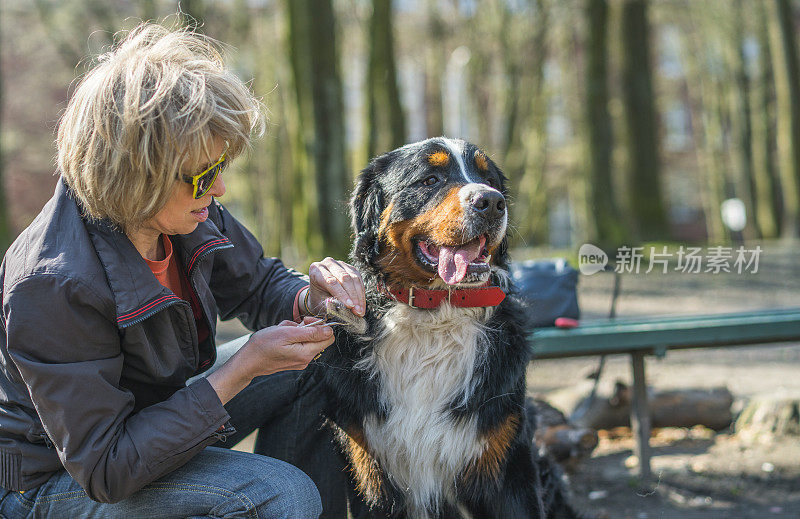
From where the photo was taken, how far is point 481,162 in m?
2.89

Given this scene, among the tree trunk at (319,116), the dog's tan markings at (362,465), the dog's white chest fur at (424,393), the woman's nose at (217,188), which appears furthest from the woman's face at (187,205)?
the tree trunk at (319,116)

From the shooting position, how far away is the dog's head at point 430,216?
2.57m

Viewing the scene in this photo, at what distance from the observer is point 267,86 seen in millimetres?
19141

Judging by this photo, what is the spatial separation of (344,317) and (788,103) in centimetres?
1605

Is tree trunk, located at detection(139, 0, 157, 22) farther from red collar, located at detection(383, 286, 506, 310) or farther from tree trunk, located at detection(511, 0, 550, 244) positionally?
red collar, located at detection(383, 286, 506, 310)

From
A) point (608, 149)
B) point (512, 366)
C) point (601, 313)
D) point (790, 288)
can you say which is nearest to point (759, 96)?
point (608, 149)

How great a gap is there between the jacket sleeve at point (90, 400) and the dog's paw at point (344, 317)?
53 cm

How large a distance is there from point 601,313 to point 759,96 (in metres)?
16.8

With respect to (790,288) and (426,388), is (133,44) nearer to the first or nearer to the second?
(426,388)

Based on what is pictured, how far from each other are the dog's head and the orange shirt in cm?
66

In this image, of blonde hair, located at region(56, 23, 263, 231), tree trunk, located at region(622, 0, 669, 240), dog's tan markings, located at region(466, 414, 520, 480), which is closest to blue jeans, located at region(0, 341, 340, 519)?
dog's tan markings, located at region(466, 414, 520, 480)

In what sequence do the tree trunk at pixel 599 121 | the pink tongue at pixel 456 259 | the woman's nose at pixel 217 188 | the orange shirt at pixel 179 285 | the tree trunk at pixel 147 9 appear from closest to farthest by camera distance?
1. the woman's nose at pixel 217 188
2. the orange shirt at pixel 179 285
3. the pink tongue at pixel 456 259
4. the tree trunk at pixel 599 121
5. the tree trunk at pixel 147 9

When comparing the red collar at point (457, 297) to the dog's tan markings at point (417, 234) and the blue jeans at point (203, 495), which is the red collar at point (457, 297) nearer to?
the dog's tan markings at point (417, 234)

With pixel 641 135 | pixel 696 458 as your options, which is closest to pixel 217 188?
pixel 696 458
